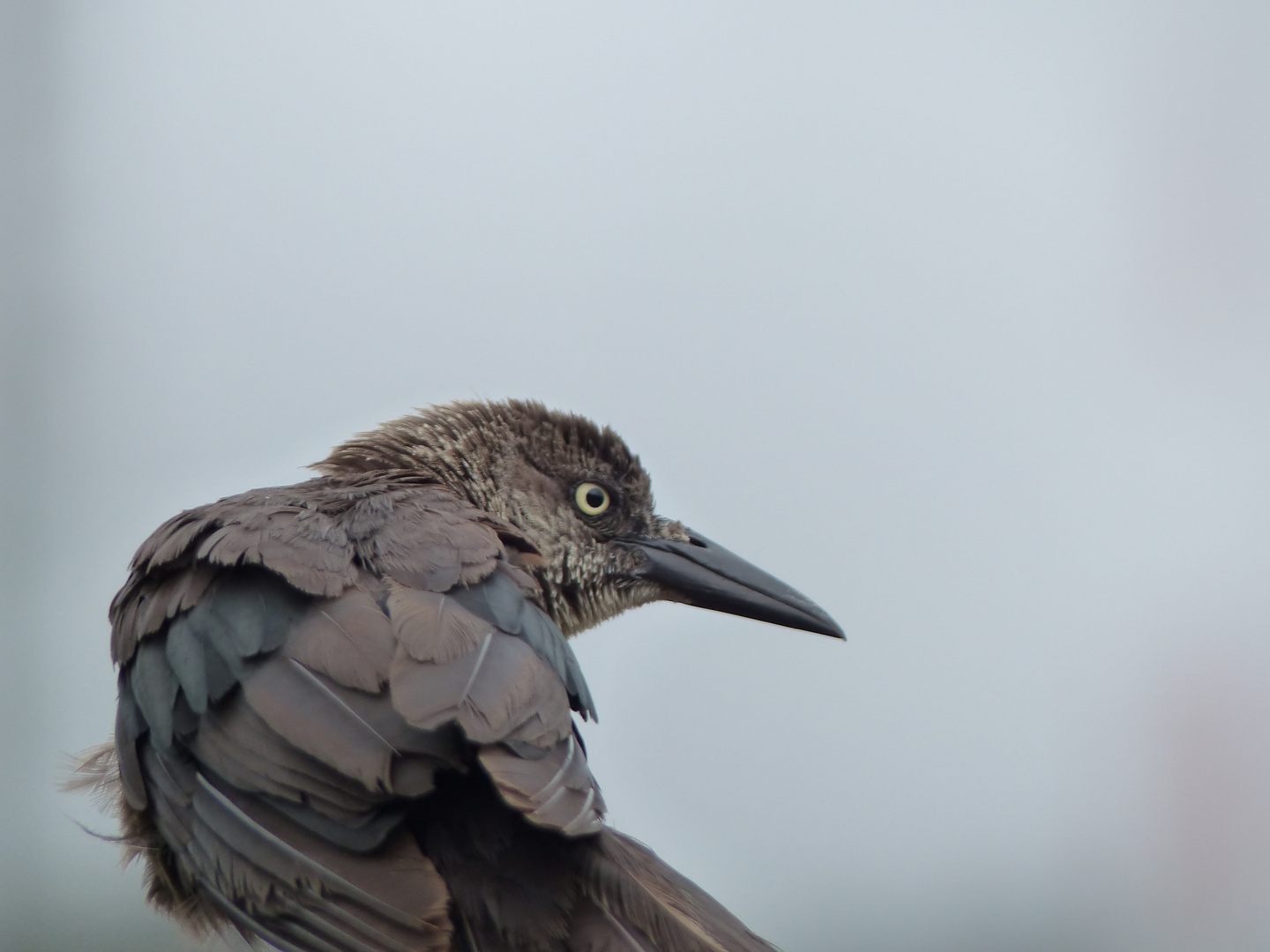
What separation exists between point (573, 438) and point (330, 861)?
37.7 inches

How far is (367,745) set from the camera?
956mm

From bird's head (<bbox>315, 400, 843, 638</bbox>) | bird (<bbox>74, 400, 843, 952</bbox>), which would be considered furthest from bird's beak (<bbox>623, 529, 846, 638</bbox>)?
bird (<bbox>74, 400, 843, 952</bbox>)

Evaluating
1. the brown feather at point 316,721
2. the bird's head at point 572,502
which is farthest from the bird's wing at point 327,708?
the bird's head at point 572,502

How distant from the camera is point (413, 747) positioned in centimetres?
96

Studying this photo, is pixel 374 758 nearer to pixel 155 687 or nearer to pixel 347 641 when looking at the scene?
pixel 347 641

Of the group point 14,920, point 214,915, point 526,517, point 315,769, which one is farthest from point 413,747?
point 14,920

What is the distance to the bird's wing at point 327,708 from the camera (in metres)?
0.94

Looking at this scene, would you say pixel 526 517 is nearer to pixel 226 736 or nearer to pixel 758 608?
pixel 758 608

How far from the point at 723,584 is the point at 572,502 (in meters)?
0.30

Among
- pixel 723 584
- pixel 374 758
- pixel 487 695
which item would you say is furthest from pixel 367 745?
pixel 723 584

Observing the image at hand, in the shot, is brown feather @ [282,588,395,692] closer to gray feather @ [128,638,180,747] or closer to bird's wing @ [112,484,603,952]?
bird's wing @ [112,484,603,952]

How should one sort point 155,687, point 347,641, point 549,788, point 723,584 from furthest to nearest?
1. point 723,584
2. point 155,687
3. point 347,641
4. point 549,788

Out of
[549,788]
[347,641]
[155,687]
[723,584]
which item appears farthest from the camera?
[723,584]

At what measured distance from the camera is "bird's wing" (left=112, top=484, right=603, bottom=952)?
935mm
